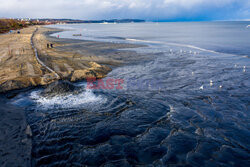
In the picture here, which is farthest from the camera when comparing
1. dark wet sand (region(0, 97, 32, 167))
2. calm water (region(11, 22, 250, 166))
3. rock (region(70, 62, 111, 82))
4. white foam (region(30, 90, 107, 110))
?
rock (region(70, 62, 111, 82))

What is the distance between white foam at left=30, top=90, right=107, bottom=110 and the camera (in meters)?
12.7

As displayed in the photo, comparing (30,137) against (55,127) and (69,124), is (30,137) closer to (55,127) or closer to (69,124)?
(55,127)

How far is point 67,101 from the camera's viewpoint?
13383 millimetres

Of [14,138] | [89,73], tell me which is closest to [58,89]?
[89,73]

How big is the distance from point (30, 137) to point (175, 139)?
801 centimetres

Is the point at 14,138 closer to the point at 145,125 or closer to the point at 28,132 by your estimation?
the point at 28,132

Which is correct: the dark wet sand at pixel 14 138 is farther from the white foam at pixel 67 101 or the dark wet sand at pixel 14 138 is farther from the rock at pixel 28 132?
the white foam at pixel 67 101

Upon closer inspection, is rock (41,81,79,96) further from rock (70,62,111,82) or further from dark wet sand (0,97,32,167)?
dark wet sand (0,97,32,167)

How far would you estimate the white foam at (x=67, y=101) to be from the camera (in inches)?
499

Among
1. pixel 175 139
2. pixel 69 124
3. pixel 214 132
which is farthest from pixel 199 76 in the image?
pixel 69 124

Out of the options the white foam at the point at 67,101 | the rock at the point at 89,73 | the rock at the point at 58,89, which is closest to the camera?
the white foam at the point at 67,101

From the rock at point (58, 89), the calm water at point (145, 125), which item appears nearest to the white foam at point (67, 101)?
the calm water at point (145, 125)

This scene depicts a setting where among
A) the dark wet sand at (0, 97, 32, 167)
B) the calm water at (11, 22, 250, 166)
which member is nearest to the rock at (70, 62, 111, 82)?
the calm water at (11, 22, 250, 166)

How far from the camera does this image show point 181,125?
34.4 feet
